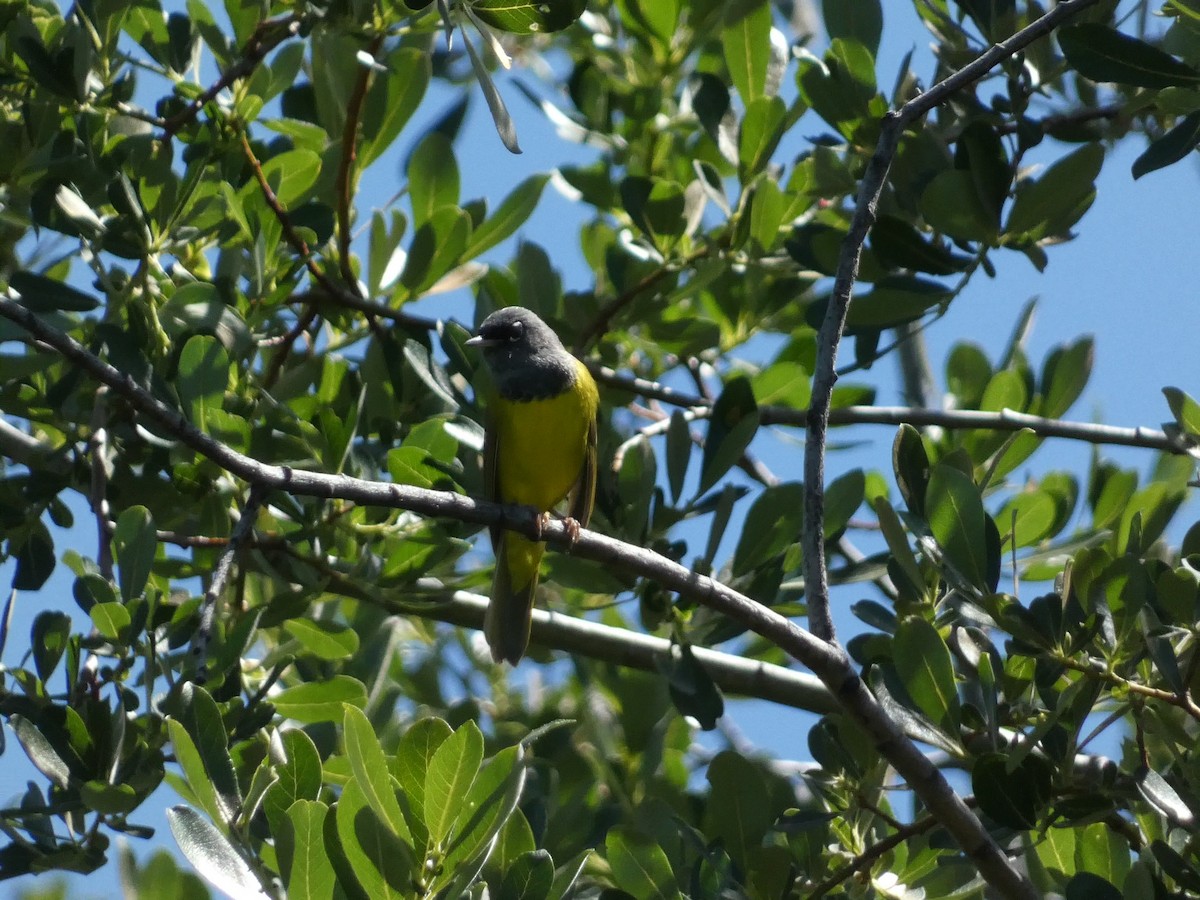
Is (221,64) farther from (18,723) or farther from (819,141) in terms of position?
(18,723)

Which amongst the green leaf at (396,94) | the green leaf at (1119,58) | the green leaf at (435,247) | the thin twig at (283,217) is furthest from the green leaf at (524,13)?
the green leaf at (396,94)

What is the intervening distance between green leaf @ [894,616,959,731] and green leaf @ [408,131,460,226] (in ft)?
8.15

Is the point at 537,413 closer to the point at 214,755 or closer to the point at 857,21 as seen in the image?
the point at 857,21

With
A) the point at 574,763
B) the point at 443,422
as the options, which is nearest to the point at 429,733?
the point at 443,422

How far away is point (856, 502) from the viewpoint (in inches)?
169

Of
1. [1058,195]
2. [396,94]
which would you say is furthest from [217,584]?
[1058,195]

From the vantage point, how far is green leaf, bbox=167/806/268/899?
2.69 m

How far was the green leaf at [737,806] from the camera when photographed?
361cm

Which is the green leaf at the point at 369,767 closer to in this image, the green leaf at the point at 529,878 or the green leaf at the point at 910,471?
the green leaf at the point at 529,878

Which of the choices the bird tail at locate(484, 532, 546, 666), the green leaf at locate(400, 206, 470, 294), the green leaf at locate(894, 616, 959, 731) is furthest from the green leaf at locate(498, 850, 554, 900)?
the green leaf at locate(400, 206, 470, 294)

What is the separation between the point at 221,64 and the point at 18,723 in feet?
7.86

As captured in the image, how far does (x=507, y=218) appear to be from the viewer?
4980 mm

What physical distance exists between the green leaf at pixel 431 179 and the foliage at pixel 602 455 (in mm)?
12

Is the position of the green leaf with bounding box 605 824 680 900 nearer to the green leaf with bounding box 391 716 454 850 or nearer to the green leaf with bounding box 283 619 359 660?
the green leaf with bounding box 391 716 454 850
